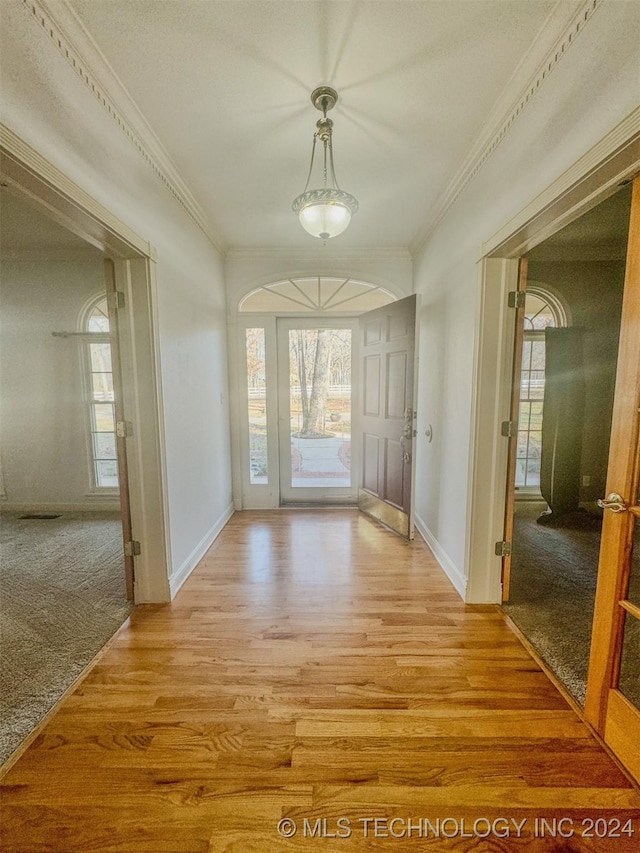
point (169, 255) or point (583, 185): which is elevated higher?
point (169, 255)

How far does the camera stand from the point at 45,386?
146 inches

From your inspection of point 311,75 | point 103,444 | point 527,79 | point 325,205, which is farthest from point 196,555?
point 527,79

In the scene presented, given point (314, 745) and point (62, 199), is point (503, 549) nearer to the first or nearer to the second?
point (314, 745)

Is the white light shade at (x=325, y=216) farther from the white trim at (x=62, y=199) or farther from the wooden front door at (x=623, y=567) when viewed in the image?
the wooden front door at (x=623, y=567)

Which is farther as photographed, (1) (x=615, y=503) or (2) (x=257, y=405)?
(2) (x=257, y=405)

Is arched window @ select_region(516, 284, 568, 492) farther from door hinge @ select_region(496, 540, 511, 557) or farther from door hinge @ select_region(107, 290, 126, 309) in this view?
door hinge @ select_region(107, 290, 126, 309)

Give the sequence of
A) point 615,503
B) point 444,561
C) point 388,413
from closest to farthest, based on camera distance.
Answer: point 615,503
point 444,561
point 388,413

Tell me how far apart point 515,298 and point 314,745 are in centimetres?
241

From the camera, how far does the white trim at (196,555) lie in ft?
7.59

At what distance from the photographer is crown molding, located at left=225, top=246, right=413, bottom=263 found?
3482mm

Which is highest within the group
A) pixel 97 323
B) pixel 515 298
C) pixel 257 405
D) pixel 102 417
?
pixel 97 323

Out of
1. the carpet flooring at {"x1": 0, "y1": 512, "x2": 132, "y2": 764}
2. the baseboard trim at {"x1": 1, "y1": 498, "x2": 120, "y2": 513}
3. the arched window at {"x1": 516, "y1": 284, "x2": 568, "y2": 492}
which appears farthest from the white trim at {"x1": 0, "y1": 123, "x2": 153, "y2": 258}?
the arched window at {"x1": 516, "y1": 284, "x2": 568, "y2": 492}

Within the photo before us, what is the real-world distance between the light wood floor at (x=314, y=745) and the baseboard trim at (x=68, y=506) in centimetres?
214

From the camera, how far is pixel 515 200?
170cm
